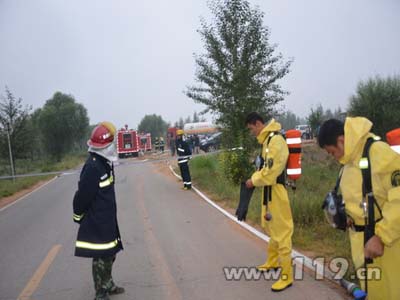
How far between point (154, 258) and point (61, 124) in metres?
46.5

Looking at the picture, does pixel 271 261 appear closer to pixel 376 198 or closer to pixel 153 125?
pixel 376 198

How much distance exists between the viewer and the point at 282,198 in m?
4.66

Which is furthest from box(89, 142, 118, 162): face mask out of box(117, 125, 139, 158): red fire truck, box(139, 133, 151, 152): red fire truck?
box(139, 133, 151, 152): red fire truck

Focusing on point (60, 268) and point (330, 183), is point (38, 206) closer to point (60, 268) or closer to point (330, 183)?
point (60, 268)

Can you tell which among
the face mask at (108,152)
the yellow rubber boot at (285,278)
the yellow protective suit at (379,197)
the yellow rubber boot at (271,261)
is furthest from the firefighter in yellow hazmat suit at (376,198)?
the face mask at (108,152)

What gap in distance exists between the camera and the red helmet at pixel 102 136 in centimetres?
439

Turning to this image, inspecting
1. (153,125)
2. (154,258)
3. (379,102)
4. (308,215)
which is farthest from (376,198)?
(153,125)

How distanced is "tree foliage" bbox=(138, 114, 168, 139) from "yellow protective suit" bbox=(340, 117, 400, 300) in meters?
108

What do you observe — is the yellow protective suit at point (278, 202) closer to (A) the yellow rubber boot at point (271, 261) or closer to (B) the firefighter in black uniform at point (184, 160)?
(A) the yellow rubber boot at point (271, 261)

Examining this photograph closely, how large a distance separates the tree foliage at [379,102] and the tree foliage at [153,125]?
3451 inches

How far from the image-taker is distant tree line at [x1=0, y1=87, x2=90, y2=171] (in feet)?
89.4

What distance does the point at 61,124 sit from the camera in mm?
49188

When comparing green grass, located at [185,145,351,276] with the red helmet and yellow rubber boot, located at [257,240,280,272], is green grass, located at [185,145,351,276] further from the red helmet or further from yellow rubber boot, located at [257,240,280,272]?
the red helmet

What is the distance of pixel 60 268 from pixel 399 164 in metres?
5.18
